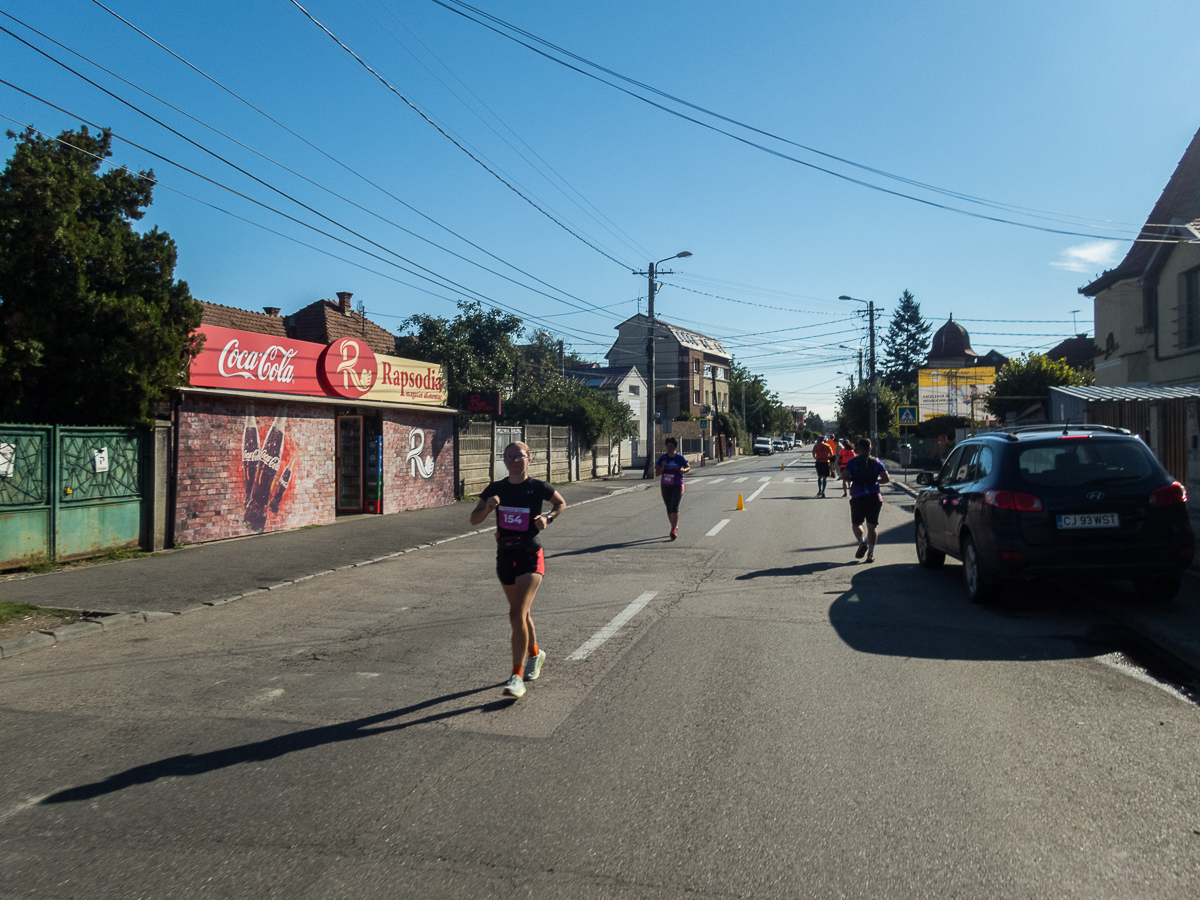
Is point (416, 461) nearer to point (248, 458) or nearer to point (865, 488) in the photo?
point (248, 458)

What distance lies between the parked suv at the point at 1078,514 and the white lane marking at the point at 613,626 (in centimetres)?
321

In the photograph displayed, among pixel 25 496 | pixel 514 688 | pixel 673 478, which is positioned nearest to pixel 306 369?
pixel 25 496

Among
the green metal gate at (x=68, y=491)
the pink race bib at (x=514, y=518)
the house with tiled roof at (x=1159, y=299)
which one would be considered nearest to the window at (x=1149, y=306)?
the house with tiled roof at (x=1159, y=299)

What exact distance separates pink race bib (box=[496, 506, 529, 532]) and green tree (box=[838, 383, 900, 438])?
5157 centimetres

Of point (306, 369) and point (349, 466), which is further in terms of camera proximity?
point (349, 466)

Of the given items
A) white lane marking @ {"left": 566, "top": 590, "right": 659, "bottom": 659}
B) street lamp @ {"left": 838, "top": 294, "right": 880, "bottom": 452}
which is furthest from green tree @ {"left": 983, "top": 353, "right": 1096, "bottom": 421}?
white lane marking @ {"left": 566, "top": 590, "right": 659, "bottom": 659}

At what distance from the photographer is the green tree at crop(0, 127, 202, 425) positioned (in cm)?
1099

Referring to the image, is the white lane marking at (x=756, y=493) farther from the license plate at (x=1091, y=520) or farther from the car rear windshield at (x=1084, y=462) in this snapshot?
the license plate at (x=1091, y=520)

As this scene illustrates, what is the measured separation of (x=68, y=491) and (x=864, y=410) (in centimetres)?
5143

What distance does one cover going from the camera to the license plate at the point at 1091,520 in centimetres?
734

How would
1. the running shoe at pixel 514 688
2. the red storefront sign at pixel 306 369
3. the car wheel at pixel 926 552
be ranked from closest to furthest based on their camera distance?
the running shoe at pixel 514 688 → the car wheel at pixel 926 552 → the red storefront sign at pixel 306 369

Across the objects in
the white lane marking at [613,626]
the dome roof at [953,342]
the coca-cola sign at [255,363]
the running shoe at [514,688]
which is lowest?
the white lane marking at [613,626]

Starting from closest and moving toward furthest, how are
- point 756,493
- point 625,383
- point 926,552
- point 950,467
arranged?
point 950,467, point 926,552, point 756,493, point 625,383

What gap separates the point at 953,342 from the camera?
7731 centimetres
